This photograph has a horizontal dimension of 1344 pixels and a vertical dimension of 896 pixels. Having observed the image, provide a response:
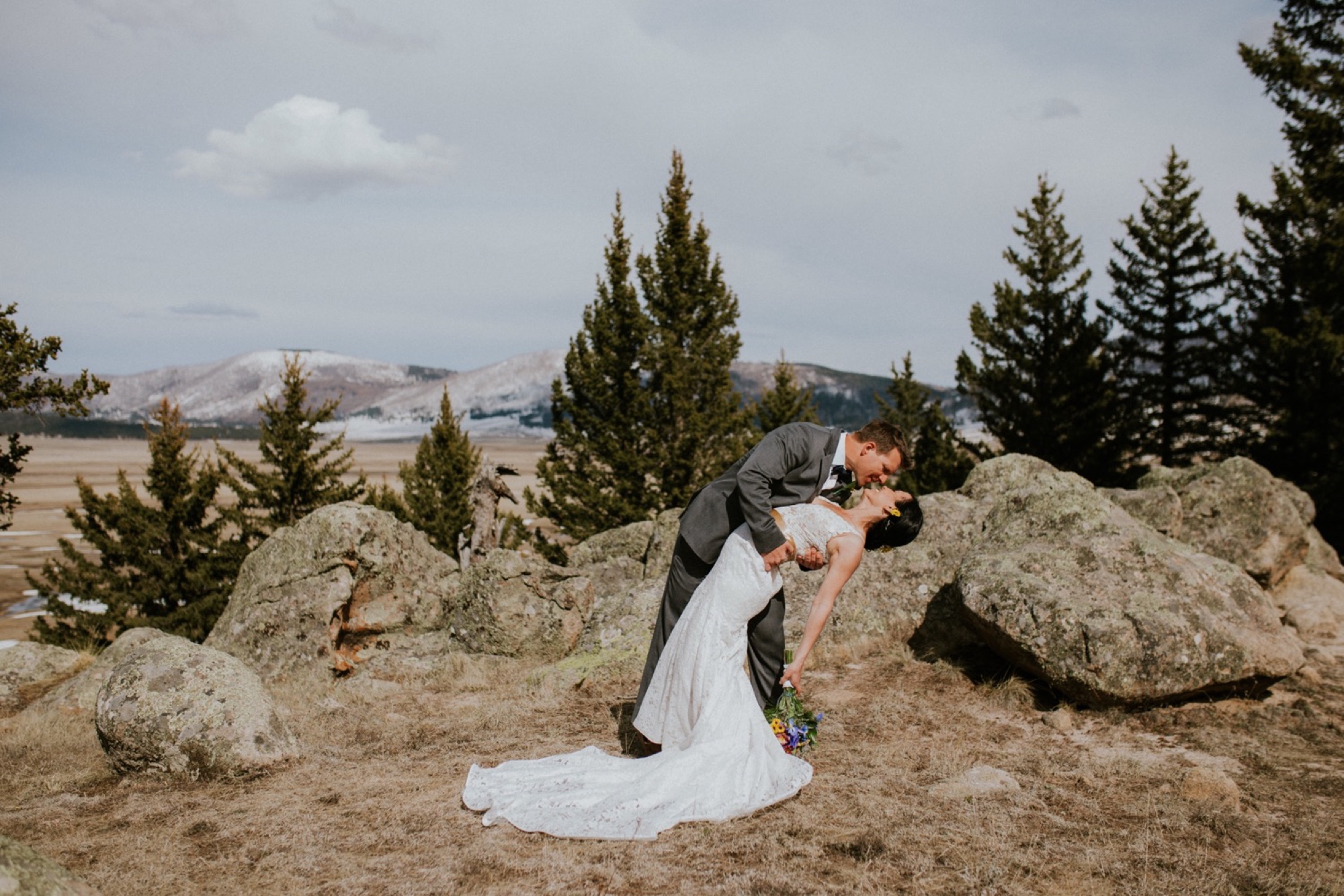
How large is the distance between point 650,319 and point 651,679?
2346 cm

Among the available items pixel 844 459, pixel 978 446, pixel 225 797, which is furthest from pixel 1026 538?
pixel 978 446

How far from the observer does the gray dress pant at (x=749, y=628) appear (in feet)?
21.1

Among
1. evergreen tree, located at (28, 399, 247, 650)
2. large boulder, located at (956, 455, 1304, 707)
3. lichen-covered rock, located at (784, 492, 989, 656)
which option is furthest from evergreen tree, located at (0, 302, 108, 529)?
large boulder, located at (956, 455, 1304, 707)

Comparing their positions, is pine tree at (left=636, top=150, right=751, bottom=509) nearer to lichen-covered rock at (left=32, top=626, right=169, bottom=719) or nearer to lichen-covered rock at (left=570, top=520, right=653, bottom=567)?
lichen-covered rock at (left=570, top=520, right=653, bottom=567)

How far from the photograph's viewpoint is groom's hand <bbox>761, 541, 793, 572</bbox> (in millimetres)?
5863

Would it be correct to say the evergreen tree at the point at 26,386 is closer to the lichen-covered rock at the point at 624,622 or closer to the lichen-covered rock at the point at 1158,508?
the lichen-covered rock at the point at 624,622

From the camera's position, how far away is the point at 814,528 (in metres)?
6.12

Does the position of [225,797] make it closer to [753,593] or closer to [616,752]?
[616,752]

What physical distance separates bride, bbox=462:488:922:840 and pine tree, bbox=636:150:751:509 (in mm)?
21500

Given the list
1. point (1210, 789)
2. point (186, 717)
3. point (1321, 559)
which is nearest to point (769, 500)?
point (1210, 789)

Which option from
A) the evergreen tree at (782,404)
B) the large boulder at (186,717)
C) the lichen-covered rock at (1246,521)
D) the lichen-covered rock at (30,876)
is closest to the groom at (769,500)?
the large boulder at (186,717)

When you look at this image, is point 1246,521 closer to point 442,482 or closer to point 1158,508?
point 1158,508

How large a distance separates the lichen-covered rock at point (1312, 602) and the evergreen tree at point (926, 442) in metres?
13.8

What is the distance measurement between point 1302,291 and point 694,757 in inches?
1198
